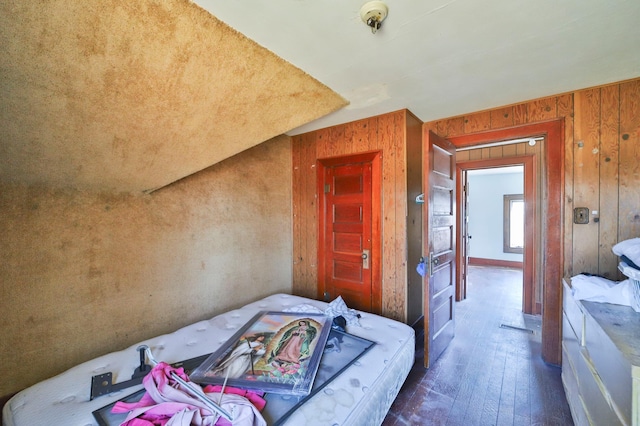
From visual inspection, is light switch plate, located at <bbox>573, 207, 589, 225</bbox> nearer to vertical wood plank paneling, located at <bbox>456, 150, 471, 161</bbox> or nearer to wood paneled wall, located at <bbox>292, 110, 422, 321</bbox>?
wood paneled wall, located at <bbox>292, 110, 422, 321</bbox>

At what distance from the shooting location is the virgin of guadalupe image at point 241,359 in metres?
1.32

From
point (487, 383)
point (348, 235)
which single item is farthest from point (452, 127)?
point (487, 383)

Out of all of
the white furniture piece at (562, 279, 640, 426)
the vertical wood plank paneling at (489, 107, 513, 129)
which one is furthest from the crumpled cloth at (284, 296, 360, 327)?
the vertical wood plank paneling at (489, 107, 513, 129)

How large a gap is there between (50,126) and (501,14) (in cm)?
238

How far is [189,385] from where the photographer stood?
111 centimetres

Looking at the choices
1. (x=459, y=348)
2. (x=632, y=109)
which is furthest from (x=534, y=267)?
(x=632, y=109)

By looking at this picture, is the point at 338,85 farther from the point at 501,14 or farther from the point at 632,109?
the point at 632,109

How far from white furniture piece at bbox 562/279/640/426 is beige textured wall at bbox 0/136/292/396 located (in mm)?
2677

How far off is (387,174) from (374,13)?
5.11 ft

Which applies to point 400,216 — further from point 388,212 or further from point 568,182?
point 568,182

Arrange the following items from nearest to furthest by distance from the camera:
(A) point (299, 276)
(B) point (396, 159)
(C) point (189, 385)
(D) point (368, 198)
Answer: (C) point (189, 385) < (B) point (396, 159) < (D) point (368, 198) < (A) point (299, 276)

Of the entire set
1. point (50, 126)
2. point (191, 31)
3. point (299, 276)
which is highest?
point (191, 31)

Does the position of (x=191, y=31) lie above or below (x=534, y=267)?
above

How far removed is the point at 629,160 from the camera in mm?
1954
